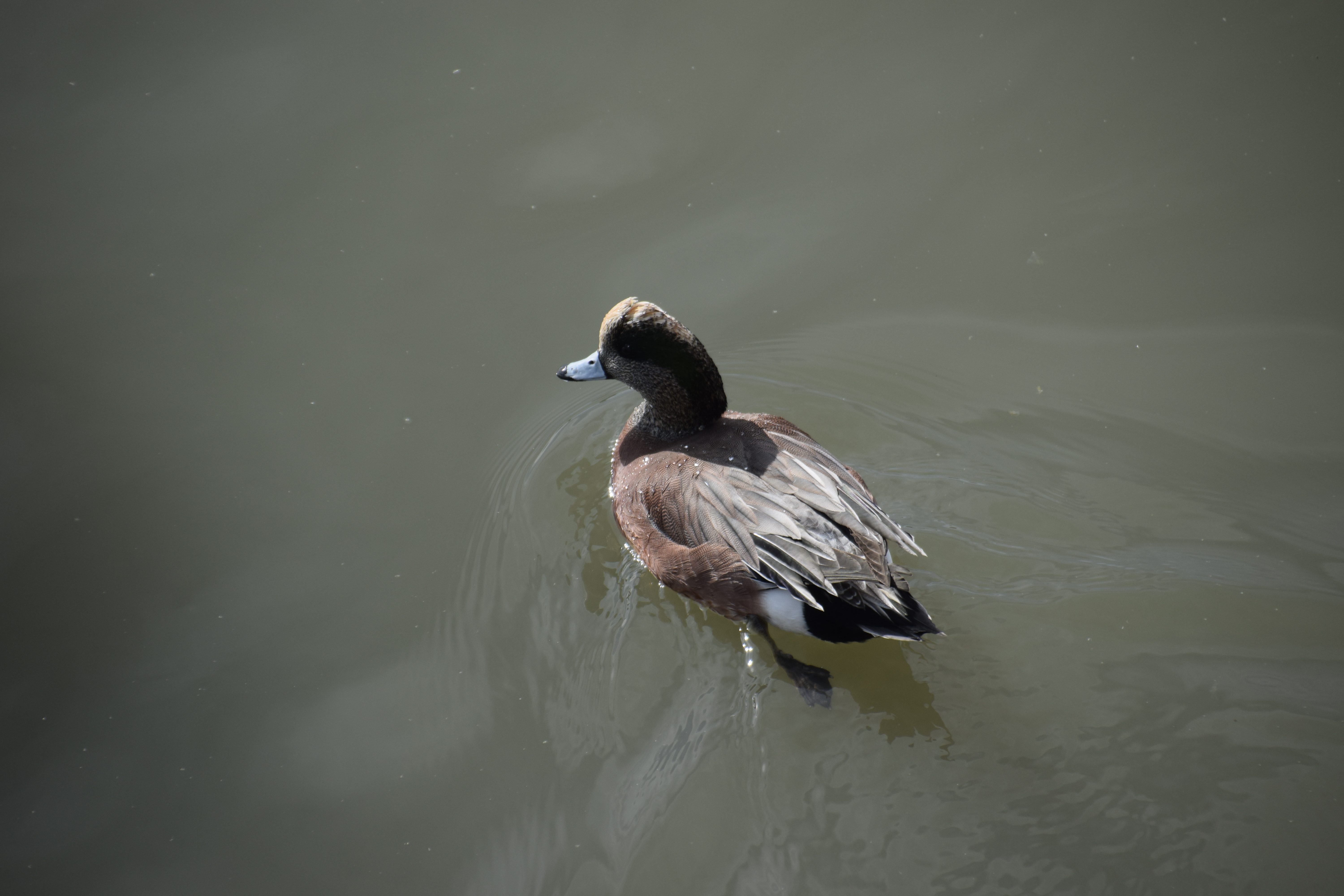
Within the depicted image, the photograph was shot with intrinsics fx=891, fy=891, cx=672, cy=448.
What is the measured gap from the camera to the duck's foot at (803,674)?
3.45 metres

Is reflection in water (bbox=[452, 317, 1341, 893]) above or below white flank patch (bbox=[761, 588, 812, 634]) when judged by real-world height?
below

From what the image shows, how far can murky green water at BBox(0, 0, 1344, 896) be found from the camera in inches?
127

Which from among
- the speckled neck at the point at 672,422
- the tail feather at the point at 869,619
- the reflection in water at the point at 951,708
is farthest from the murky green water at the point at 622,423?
the speckled neck at the point at 672,422

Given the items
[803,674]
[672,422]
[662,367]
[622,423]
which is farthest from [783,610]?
[622,423]

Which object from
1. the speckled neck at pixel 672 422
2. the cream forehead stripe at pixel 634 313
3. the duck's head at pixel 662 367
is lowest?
the speckled neck at pixel 672 422

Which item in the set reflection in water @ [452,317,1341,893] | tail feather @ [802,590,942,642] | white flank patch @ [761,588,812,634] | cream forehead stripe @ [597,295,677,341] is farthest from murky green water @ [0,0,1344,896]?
cream forehead stripe @ [597,295,677,341]

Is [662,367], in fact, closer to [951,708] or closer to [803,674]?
[803,674]

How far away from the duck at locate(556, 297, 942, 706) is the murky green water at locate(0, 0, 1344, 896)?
26 cm

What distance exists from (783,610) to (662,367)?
1157 mm

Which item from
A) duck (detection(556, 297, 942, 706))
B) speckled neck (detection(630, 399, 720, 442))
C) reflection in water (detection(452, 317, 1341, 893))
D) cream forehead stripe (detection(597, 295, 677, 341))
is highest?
cream forehead stripe (detection(597, 295, 677, 341))

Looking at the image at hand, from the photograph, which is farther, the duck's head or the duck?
the duck's head

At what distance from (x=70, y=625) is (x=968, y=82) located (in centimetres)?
549

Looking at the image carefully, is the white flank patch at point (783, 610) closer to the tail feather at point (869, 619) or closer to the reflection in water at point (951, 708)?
the tail feather at point (869, 619)

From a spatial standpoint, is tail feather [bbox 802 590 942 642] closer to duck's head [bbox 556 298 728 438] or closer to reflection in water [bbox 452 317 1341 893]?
reflection in water [bbox 452 317 1341 893]
